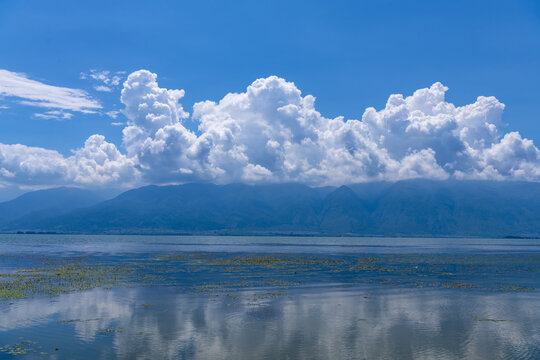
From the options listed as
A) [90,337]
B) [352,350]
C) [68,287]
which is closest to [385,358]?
[352,350]

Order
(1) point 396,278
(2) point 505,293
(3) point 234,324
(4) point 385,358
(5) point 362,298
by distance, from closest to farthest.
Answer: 1. (4) point 385,358
2. (3) point 234,324
3. (5) point 362,298
4. (2) point 505,293
5. (1) point 396,278

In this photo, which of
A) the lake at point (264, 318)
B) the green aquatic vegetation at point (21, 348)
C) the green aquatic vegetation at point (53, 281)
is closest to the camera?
the green aquatic vegetation at point (21, 348)

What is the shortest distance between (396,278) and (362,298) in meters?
26.1

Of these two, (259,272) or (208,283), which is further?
(259,272)

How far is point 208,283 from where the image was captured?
230ft

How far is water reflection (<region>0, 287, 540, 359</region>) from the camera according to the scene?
3322 centimetres

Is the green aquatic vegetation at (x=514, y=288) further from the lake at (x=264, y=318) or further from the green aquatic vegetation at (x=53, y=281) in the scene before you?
the green aquatic vegetation at (x=53, y=281)

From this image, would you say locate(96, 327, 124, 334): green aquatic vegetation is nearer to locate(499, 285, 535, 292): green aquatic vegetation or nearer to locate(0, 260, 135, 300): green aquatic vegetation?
locate(0, 260, 135, 300): green aquatic vegetation

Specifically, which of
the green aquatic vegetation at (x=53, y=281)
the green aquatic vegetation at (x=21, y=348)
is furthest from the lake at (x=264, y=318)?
the green aquatic vegetation at (x=53, y=281)

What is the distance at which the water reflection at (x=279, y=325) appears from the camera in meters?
33.2

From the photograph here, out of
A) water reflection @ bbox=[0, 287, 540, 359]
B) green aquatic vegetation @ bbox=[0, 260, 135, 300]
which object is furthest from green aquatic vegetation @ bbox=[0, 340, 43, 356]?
green aquatic vegetation @ bbox=[0, 260, 135, 300]

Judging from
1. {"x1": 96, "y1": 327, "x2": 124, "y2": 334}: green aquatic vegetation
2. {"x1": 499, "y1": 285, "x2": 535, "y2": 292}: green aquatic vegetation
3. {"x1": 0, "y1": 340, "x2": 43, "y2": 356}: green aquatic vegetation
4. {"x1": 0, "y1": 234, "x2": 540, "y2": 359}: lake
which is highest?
{"x1": 0, "y1": 340, "x2": 43, "y2": 356}: green aquatic vegetation

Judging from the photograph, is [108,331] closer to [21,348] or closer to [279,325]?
[21,348]

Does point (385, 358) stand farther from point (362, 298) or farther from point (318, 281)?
point (318, 281)
